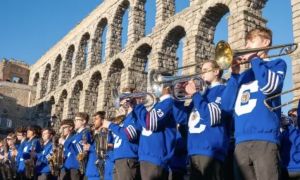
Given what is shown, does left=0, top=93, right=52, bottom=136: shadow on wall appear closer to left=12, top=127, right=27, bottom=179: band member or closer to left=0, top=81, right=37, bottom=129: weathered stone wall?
left=0, top=81, right=37, bottom=129: weathered stone wall

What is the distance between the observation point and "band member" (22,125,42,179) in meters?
9.12

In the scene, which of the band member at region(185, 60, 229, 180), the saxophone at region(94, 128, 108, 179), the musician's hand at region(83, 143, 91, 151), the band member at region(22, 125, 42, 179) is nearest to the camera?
the band member at region(185, 60, 229, 180)

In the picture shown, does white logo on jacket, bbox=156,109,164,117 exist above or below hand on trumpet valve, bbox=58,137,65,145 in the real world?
above

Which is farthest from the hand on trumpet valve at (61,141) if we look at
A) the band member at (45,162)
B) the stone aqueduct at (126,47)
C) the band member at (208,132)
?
the stone aqueduct at (126,47)

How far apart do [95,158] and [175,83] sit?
241 centimetres

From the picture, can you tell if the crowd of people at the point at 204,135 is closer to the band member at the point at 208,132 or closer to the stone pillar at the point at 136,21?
the band member at the point at 208,132

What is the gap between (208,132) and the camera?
4.79 meters

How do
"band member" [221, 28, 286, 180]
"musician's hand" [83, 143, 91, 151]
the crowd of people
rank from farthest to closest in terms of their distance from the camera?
"musician's hand" [83, 143, 91, 151]
the crowd of people
"band member" [221, 28, 286, 180]

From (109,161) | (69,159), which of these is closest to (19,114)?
(69,159)

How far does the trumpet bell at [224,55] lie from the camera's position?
441 cm

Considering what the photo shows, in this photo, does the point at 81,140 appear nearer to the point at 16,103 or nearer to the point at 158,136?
the point at 158,136

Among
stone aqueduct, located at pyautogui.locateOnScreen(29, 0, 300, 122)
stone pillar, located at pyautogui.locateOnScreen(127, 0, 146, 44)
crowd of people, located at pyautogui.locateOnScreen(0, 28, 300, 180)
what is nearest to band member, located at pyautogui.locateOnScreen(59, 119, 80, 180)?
crowd of people, located at pyautogui.locateOnScreen(0, 28, 300, 180)

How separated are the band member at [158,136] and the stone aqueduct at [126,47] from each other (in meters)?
7.04

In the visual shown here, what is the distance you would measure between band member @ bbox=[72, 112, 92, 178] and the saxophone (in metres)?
0.59
